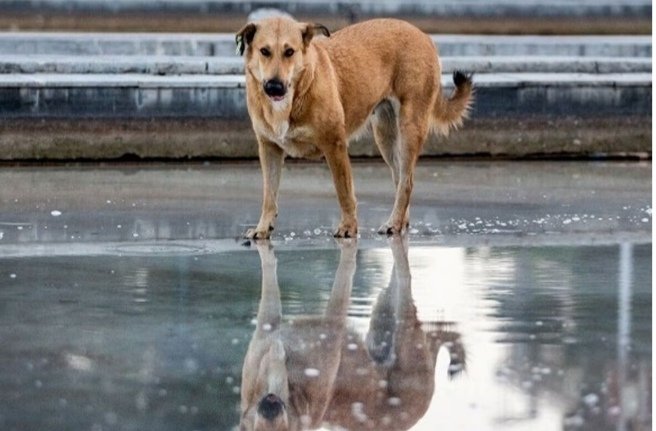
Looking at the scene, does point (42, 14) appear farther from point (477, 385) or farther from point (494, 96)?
point (477, 385)

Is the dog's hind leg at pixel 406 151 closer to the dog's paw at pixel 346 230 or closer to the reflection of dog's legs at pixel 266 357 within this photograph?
the dog's paw at pixel 346 230

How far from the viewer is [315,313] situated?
7.87 meters

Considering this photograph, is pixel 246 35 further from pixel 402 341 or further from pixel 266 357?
pixel 266 357

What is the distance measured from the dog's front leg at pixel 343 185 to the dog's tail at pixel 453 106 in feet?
4.08

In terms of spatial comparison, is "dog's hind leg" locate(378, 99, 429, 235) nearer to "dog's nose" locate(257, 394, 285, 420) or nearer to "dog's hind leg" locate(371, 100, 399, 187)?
"dog's hind leg" locate(371, 100, 399, 187)

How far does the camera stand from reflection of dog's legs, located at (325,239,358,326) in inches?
310

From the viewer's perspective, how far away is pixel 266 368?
21.9 feet

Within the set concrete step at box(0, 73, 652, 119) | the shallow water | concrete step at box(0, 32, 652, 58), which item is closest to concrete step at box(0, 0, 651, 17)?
concrete step at box(0, 32, 652, 58)

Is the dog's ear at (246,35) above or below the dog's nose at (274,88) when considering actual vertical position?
above

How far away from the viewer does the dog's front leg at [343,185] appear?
10375 millimetres

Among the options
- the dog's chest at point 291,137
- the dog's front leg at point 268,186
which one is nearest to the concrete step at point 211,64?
Answer: the dog's front leg at point 268,186

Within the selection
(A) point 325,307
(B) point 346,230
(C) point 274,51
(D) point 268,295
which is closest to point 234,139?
(B) point 346,230

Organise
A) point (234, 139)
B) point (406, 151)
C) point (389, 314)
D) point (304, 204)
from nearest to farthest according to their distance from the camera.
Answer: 1. point (389, 314)
2. point (406, 151)
3. point (304, 204)
4. point (234, 139)

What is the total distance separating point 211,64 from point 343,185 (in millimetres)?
5314
